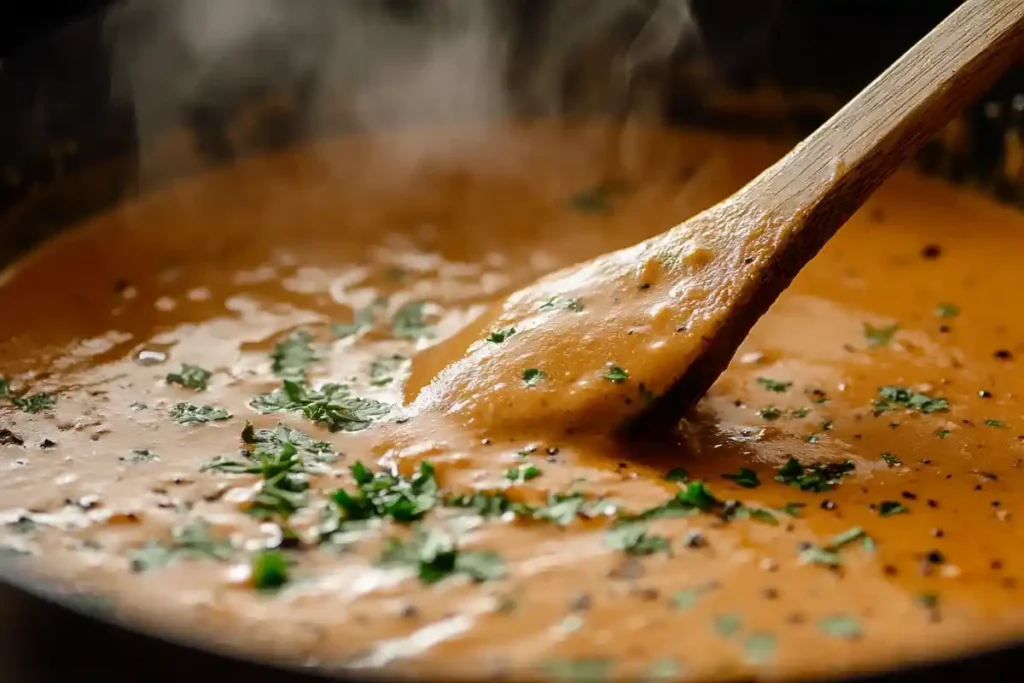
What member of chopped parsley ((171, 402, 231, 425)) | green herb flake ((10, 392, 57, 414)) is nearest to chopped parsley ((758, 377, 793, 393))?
chopped parsley ((171, 402, 231, 425))

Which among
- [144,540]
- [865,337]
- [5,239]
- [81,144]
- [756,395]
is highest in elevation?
[81,144]

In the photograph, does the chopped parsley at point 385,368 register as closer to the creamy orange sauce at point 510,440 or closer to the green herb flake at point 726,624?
the creamy orange sauce at point 510,440

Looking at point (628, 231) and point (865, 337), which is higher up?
point (628, 231)

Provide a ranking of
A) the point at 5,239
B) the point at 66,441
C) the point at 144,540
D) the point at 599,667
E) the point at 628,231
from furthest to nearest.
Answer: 1. the point at 628,231
2. the point at 5,239
3. the point at 66,441
4. the point at 144,540
5. the point at 599,667

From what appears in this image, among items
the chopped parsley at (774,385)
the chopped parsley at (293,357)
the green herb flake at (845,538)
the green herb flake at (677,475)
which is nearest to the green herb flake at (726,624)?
the green herb flake at (845,538)

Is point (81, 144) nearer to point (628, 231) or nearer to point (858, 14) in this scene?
point (628, 231)

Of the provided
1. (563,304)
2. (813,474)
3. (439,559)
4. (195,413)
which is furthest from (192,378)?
(813,474)

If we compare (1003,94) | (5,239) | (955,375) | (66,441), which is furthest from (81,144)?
(1003,94)

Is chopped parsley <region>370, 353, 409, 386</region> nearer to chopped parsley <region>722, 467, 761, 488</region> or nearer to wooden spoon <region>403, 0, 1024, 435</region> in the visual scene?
wooden spoon <region>403, 0, 1024, 435</region>

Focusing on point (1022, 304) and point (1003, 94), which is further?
point (1003, 94)
